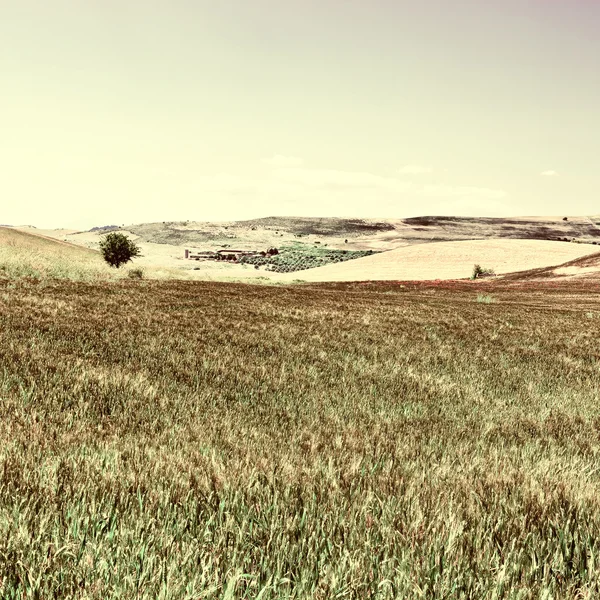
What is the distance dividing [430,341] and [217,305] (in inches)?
332

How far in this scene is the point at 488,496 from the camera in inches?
128

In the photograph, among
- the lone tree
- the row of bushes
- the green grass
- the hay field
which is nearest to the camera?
the green grass

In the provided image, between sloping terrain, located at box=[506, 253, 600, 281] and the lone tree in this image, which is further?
the lone tree

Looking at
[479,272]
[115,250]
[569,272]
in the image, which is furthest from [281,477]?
[479,272]

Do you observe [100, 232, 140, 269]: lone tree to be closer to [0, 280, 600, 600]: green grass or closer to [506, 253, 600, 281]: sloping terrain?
[506, 253, 600, 281]: sloping terrain

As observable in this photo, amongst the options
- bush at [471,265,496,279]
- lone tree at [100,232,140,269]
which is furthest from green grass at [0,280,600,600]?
bush at [471,265,496,279]

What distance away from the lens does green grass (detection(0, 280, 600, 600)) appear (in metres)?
2.14

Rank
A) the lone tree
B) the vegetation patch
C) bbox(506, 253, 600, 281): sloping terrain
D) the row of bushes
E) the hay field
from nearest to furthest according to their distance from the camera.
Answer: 1. bbox(506, 253, 600, 281): sloping terrain
2. the lone tree
3. the hay field
4. the row of bushes
5. the vegetation patch

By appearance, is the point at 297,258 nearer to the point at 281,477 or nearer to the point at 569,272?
the point at 569,272

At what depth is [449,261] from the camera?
98625mm

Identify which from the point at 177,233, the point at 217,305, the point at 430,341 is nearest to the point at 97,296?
the point at 217,305

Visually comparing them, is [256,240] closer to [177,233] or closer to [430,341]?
[177,233]

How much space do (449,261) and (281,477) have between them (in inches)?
3956

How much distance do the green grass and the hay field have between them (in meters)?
76.9
